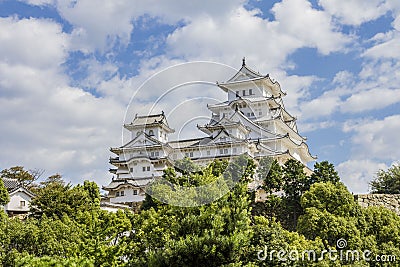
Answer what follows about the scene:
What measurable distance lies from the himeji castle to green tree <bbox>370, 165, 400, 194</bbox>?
598 cm

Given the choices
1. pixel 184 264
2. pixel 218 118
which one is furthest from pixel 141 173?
pixel 184 264

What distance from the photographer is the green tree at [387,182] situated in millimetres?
31511

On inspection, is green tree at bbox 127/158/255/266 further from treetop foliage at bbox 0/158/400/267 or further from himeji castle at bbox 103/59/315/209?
himeji castle at bbox 103/59/315/209

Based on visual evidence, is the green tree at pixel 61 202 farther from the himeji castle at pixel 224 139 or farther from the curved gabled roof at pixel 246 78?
the curved gabled roof at pixel 246 78

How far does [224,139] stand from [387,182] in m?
10.7

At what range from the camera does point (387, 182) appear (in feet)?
106

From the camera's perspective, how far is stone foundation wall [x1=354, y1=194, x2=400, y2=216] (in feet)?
87.2

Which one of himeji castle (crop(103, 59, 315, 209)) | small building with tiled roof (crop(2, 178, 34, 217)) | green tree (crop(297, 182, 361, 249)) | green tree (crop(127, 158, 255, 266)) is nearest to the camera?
green tree (crop(127, 158, 255, 266))

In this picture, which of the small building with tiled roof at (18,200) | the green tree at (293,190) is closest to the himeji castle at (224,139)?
the small building with tiled roof at (18,200)

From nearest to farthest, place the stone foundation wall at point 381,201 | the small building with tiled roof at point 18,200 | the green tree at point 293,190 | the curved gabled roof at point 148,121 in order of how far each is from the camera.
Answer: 1. the green tree at point 293,190
2. the stone foundation wall at point 381,201
3. the small building with tiled roof at point 18,200
4. the curved gabled roof at point 148,121

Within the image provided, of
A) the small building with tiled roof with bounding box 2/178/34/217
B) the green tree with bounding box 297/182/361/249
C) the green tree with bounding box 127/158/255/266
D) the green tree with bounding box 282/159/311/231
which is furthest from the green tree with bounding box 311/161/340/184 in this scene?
the small building with tiled roof with bounding box 2/178/34/217

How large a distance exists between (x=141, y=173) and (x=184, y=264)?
81.7ft

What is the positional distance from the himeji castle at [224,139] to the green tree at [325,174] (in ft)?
31.2

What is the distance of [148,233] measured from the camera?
14.4 m
